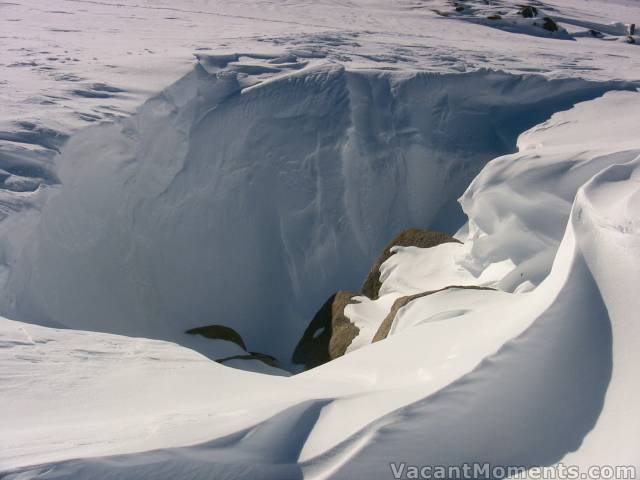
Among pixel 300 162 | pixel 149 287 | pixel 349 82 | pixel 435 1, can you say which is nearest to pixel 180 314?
pixel 149 287

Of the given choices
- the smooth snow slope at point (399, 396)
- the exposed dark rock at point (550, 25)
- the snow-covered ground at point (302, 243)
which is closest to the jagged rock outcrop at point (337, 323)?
the snow-covered ground at point (302, 243)

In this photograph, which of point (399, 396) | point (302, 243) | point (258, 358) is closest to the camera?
point (399, 396)

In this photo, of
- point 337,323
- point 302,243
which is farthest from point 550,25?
point 337,323

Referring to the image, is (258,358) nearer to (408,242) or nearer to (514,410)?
(408,242)

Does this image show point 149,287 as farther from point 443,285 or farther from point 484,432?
point 484,432

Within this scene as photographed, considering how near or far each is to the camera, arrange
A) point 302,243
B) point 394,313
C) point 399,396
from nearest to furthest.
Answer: point 399,396 < point 394,313 < point 302,243

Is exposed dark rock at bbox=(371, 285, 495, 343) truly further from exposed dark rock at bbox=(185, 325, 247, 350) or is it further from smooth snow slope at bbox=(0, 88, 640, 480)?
exposed dark rock at bbox=(185, 325, 247, 350)
